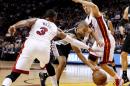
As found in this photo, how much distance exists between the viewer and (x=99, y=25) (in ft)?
24.7

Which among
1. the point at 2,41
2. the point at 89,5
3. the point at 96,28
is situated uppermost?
the point at 89,5

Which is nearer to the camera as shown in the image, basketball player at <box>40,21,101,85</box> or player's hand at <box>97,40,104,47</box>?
player's hand at <box>97,40,104,47</box>

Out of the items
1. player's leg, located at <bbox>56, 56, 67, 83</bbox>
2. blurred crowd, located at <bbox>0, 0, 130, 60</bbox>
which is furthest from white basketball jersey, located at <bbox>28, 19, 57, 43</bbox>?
blurred crowd, located at <bbox>0, 0, 130, 60</bbox>

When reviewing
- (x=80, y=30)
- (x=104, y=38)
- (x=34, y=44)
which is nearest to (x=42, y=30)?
(x=34, y=44)

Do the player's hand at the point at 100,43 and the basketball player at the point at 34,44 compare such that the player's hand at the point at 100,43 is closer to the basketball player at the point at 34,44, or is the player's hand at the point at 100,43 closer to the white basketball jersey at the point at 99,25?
the white basketball jersey at the point at 99,25

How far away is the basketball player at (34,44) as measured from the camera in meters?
6.20

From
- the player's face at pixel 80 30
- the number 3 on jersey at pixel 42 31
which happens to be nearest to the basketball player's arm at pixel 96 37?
the player's face at pixel 80 30

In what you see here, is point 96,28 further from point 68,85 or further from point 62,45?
point 68,85

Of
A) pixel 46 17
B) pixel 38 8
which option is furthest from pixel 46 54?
pixel 38 8

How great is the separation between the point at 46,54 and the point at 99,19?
5.05 feet

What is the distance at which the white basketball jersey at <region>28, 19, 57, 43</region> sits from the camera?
634 cm

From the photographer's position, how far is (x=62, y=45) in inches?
324

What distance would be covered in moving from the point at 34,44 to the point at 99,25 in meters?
1.71

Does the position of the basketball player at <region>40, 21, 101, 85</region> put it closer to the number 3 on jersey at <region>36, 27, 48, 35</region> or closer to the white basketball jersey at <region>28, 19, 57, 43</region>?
the white basketball jersey at <region>28, 19, 57, 43</region>
